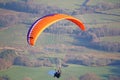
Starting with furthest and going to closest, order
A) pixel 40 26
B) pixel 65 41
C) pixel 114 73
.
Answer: pixel 65 41 < pixel 114 73 < pixel 40 26

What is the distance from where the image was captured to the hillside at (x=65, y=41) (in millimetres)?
53938

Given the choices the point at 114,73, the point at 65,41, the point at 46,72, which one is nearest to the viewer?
the point at 46,72

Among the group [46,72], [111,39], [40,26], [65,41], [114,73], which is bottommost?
[114,73]

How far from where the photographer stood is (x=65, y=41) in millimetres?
68938

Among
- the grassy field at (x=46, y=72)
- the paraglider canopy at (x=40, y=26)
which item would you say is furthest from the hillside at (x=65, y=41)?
the paraglider canopy at (x=40, y=26)

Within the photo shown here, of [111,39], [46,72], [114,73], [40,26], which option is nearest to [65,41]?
[111,39]

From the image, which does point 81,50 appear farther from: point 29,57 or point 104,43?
point 29,57

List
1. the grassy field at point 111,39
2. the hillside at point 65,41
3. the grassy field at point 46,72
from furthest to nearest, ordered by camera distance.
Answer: the grassy field at point 111,39 < the hillside at point 65,41 < the grassy field at point 46,72

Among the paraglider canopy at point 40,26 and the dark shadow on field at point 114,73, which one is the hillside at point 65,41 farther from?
the paraglider canopy at point 40,26

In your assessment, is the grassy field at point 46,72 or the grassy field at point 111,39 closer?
→ the grassy field at point 46,72

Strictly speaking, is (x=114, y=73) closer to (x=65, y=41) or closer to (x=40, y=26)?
(x=65, y=41)

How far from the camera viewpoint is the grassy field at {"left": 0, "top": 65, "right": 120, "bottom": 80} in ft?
164

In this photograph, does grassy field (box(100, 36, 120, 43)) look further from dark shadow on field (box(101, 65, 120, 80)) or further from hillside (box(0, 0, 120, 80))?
dark shadow on field (box(101, 65, 120, 80))

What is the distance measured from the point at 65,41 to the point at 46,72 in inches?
736
